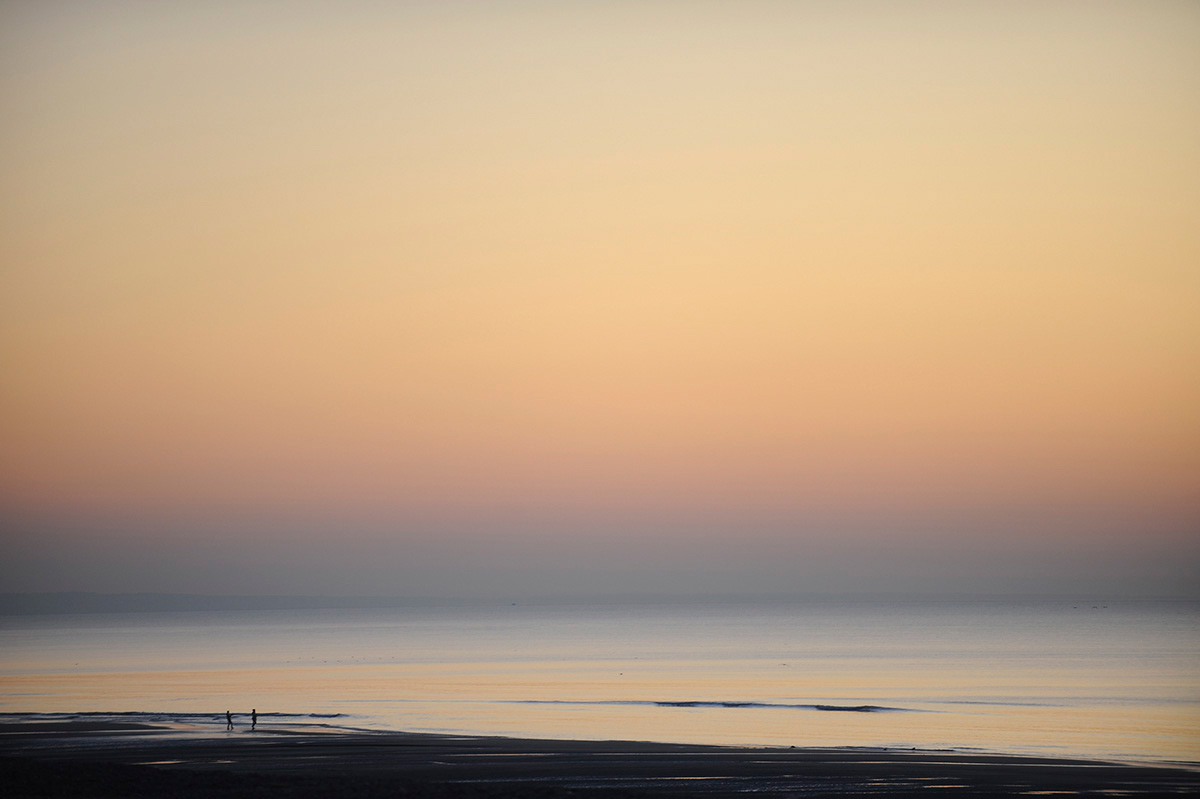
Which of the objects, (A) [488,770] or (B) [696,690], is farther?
(B) [696,690]

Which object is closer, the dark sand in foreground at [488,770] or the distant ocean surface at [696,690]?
the dark sand in foreground at [488,770]

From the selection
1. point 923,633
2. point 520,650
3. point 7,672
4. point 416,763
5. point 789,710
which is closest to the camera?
point 416,763

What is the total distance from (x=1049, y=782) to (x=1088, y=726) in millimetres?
23546

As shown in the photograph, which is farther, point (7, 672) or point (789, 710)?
point (7, 672)

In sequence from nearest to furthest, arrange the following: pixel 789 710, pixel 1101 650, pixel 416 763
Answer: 1. pixel 416 763
2. pixel 789 710
3. pixel 1101 650

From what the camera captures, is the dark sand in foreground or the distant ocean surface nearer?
the dark sand in foreground

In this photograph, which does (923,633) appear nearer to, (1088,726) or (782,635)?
(782,635)

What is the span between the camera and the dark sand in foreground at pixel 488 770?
30422 mm

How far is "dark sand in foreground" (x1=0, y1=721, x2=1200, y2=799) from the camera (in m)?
30.4

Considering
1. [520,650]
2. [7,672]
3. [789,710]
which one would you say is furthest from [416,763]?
[520,650]

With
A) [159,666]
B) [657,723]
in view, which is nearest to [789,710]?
[657,723]

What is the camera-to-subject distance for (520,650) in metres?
145

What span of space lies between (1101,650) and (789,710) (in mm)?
80152

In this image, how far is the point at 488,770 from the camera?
38.5m
